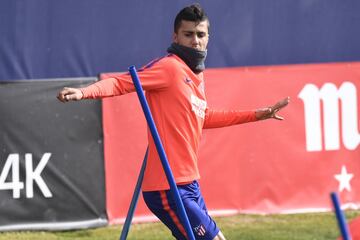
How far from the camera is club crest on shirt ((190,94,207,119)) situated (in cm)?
507

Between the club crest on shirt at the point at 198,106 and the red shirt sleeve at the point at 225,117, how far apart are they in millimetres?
296

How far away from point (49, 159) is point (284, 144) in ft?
7.54

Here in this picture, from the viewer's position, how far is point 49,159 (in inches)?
327

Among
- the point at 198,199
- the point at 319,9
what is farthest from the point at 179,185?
the point at 319,9

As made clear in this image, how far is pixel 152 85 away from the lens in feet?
16.1

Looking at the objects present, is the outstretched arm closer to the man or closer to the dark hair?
the man

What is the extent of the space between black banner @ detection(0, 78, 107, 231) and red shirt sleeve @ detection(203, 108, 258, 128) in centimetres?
297

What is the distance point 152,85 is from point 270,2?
4.36 m

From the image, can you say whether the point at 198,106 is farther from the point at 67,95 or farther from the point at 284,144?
the point at 284,144

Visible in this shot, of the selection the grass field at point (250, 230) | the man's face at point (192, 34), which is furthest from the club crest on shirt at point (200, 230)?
the grass field at point (250, 230)

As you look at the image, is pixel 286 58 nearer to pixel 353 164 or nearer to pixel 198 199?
pixel 353 164

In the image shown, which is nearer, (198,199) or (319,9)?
(198,199)

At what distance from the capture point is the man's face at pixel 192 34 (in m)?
5.09

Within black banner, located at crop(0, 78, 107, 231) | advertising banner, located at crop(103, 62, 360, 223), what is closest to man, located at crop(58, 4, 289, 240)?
black banner, located at crop(0, 78, 107, 231)
